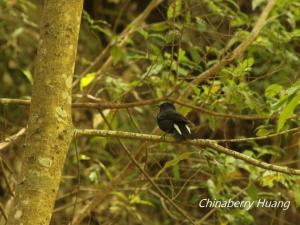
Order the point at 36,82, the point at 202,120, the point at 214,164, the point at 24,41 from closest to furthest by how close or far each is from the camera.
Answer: the point at 36,82 < the point at 214,164 < the point at 202,120 < the point at 24,41

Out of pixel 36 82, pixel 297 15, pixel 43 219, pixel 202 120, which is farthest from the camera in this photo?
pixel 202 120

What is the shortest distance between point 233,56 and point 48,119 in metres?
1.55

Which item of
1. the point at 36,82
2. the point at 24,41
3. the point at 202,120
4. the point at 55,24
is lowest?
the point at 202,120

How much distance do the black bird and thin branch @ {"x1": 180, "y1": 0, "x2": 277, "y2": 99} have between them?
1.64 feet

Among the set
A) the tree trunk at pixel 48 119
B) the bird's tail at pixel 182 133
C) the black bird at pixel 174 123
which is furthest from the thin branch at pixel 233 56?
the tree trunk at pixel 48 119

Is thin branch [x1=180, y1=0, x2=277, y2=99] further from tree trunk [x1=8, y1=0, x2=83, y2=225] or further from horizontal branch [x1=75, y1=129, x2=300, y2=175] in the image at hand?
tree trunk [x1=8, y1=0, x2=83, y2=225]

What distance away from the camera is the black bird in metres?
2.65

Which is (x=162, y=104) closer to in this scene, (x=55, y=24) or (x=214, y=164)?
(x=214, y=164)

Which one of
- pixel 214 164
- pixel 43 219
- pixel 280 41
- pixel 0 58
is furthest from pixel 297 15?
pixel 0 58

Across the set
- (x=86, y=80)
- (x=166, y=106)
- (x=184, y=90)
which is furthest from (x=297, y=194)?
(x=86, y=80)

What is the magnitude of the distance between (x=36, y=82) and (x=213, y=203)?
185 centimetres

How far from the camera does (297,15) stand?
13.1 ft

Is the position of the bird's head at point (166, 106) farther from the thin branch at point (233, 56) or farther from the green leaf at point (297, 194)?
the green leaf at point (297, 194)

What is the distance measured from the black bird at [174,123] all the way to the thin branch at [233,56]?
501 mm
